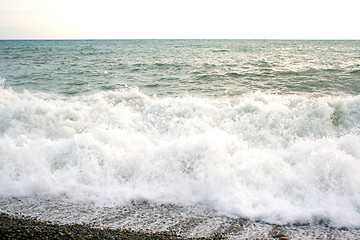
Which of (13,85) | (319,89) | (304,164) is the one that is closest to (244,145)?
(304,164)

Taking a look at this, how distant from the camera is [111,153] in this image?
461 cm

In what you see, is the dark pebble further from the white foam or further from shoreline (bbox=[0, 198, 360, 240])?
the white foam

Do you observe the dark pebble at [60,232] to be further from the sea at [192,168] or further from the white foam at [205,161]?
the white foam at [205,161]

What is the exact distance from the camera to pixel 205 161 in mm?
4277

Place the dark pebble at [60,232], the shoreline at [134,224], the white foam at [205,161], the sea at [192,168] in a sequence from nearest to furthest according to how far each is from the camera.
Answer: the dark pebble at [60,232] < the shoreline at [134,224] < the sea at [192,168] < the white foam at [205,161]

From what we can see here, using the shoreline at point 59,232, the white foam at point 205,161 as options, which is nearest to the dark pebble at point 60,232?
the shoreline at point 59,232

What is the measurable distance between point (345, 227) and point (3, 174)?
5.25m

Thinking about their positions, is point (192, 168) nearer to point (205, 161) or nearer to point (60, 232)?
point (205, 161)

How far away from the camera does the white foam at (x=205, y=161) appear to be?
11.6 feet

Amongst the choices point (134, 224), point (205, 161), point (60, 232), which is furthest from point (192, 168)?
point (60, 232)

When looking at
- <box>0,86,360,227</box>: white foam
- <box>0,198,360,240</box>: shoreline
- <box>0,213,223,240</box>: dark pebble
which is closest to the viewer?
<box>0,213,223,240</box>: dark pebble

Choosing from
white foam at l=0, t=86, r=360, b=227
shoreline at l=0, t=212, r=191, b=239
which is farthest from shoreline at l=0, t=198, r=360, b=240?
white foam at l=0, t=86, r=360, b=227

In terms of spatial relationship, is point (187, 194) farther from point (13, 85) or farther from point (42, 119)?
point (13, 85)

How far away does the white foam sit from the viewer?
355cm
